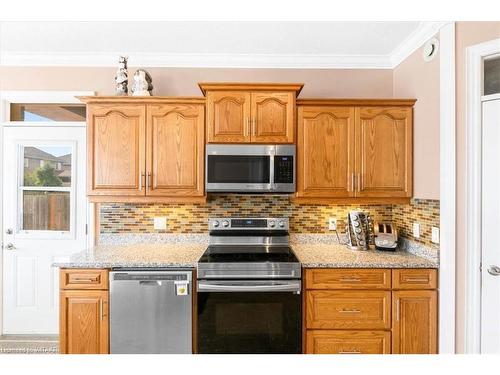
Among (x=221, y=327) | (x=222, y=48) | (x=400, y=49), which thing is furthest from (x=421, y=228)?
(x=222, y=48)

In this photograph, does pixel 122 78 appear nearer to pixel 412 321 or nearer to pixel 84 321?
pixel 84 321

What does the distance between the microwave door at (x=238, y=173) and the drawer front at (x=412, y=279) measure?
105 cm

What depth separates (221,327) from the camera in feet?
6.57

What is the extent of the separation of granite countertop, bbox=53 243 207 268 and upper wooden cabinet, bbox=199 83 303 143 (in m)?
0.87

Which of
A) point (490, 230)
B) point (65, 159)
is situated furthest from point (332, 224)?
point (65, 159)

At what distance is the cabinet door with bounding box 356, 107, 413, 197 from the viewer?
2324 millimetres

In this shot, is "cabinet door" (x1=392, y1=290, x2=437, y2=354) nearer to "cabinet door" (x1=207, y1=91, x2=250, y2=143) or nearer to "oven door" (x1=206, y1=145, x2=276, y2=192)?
"oven door" (x1=206, y1=145, x2=276, y2=192)

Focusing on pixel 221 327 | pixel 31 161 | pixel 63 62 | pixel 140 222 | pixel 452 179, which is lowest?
pixel 221 327

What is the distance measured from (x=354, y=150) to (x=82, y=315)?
87.3 inches

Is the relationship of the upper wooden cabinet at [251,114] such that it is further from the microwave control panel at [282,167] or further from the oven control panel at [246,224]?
the oven control panel at [246,224]

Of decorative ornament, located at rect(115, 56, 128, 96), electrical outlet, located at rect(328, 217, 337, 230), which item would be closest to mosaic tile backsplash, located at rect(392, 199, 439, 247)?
electrical outlet, located at rect(328, 217, 337, 230)
